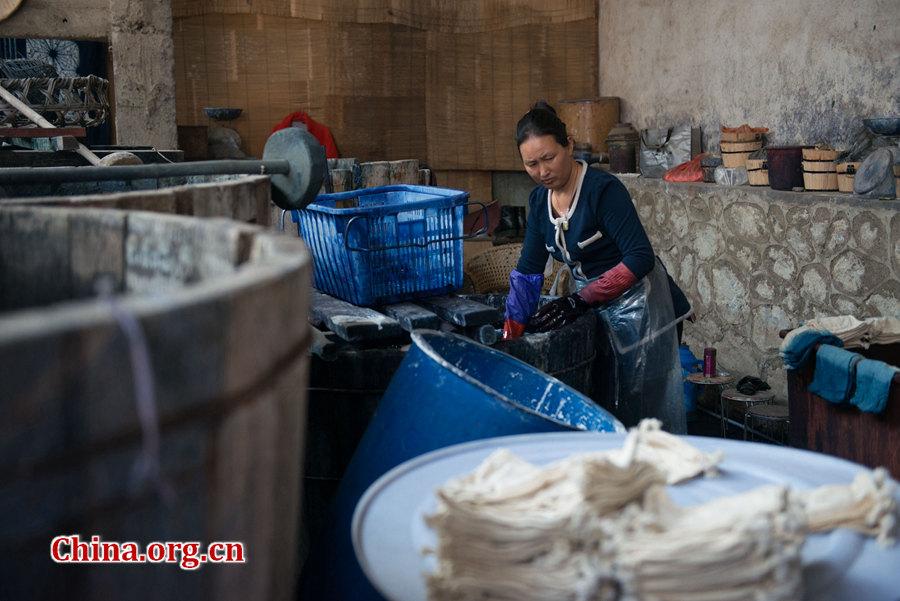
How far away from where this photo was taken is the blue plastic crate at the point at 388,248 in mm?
3812

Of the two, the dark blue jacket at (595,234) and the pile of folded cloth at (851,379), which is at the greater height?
the dark blue jacket at (595,234)

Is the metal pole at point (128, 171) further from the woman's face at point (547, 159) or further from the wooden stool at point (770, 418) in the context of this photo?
the wooden stool at point (770, 418)

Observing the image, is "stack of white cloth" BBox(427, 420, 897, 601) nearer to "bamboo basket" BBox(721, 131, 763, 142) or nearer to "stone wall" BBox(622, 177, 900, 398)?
"stone wall" BBox(622, 177, 900, 398)

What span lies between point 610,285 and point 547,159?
65 cm

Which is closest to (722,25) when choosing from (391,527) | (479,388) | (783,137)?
(783,137)

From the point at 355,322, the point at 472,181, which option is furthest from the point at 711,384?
the point at 472,181

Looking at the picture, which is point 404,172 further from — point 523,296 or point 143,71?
point 143,71

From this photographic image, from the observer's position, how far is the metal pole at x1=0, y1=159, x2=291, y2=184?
271cm

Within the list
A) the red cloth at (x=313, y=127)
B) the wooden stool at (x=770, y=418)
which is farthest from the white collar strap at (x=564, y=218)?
the red cloth at (x=313, y=127)

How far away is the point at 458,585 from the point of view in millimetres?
1357

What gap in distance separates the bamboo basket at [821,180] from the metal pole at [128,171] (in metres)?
4.24

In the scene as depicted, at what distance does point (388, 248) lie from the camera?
3816mm

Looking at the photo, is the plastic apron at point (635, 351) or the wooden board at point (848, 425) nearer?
the wooden board at point (848, 425)

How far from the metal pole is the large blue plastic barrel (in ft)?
Answer: 2.79
